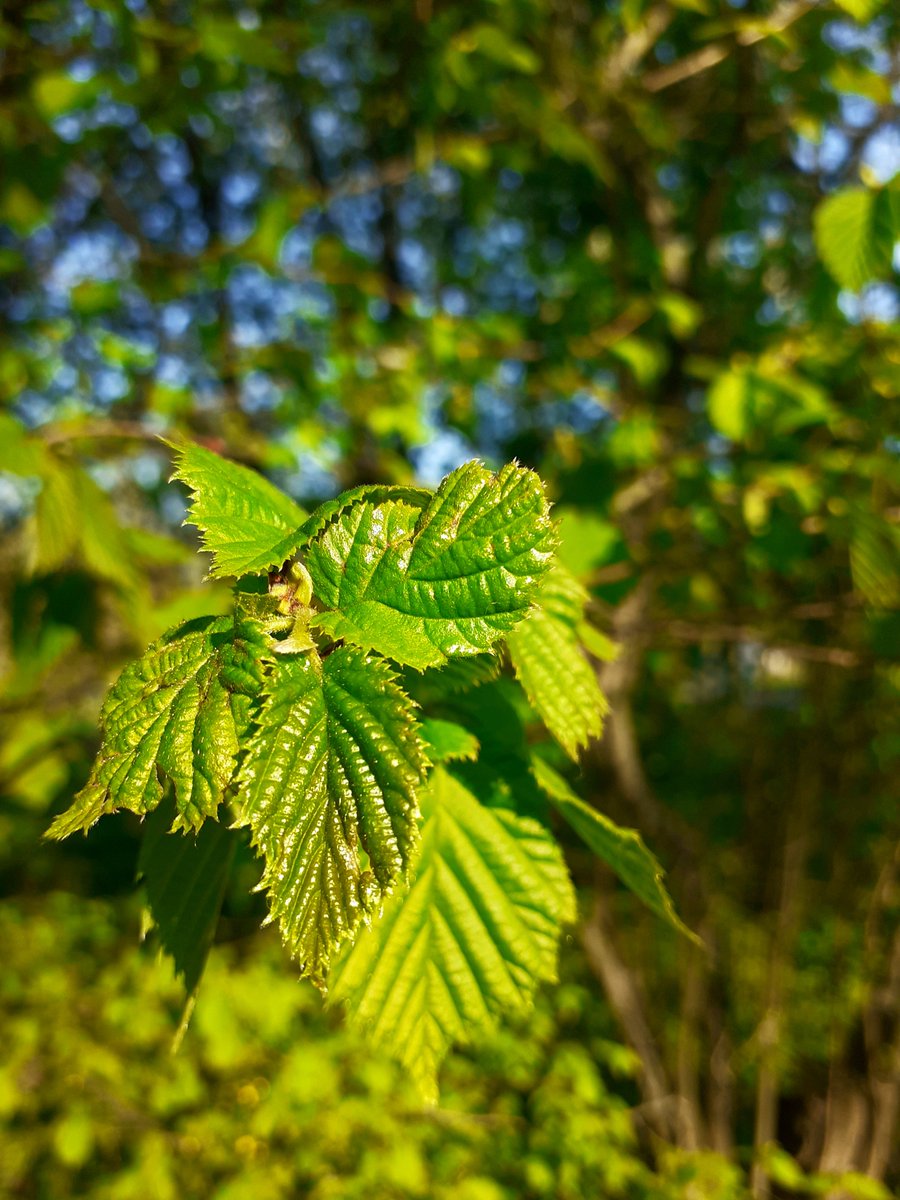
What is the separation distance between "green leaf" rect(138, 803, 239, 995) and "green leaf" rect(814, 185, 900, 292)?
1.89 metres

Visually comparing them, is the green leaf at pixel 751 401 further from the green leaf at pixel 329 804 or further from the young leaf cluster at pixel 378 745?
the green leaf at pixel 329 804

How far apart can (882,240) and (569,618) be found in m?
A: 1.56

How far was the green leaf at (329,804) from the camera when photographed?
543 mm

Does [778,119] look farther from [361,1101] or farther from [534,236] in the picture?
[361,1101]

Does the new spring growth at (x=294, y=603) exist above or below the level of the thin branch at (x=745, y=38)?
below

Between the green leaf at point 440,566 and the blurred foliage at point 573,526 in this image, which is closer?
the green leaf at point 440,566

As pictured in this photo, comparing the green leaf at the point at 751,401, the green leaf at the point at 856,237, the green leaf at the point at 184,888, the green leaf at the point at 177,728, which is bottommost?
the green leaf at the point at 184,888

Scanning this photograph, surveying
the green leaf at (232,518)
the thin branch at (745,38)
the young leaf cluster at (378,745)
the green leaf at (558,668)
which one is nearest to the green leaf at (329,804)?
the young leaf cluster at (378,745)

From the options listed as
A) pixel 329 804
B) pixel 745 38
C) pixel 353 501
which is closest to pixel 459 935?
pixel 329 804

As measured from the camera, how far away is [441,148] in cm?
269

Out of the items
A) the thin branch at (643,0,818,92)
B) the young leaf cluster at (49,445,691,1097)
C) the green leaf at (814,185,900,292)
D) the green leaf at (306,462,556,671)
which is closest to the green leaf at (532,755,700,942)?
the young leaf cluster at (49,445,691,1097)

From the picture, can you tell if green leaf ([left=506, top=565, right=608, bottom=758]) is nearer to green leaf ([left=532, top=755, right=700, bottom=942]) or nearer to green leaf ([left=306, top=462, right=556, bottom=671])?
green leaf ([left=532, top=755, right=700, bottom=942])

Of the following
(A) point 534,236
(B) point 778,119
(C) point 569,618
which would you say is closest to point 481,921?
(C) point 569,618

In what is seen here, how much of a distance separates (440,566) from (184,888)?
1.20ft
